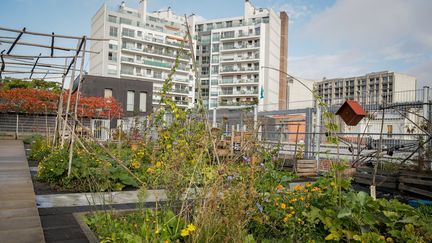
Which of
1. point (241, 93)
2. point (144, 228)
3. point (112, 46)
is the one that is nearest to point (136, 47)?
point (112, 46)

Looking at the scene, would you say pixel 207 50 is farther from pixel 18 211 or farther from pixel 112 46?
pixel 18 211

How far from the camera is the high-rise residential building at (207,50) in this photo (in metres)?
61.0

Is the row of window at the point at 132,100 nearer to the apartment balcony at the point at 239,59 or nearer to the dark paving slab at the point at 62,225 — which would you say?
the apartment balcony at the point at 239,59

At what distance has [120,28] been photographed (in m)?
61.0

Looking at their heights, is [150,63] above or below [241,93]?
above

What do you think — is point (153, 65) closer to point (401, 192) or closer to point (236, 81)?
point (236, 81)

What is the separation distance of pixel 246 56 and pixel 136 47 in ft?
70.5

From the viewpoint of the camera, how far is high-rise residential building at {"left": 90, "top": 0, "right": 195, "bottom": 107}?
60.1 m

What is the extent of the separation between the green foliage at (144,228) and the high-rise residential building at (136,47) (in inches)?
2076

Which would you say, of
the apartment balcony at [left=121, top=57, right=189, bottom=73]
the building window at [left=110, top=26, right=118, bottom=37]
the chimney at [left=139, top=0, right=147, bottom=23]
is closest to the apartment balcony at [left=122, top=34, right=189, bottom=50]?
the building window at [left=110, top=26, right=118, bottom=37]

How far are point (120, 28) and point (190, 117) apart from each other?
59837mm

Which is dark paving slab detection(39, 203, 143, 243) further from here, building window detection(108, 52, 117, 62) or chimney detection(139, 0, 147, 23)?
chimney detection(139, 0, 147, 23)

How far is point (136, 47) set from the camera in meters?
62.8

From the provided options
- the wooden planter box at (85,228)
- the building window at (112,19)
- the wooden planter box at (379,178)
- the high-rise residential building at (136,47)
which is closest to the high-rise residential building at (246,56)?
the high-rise residential building at (136,47)
